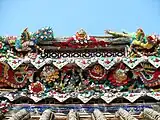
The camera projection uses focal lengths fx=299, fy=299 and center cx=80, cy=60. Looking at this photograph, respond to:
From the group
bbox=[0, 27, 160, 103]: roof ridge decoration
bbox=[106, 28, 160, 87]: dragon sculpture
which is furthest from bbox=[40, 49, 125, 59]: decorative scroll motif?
bbox=[0, 27, 160, 103]: roof ridge decoration

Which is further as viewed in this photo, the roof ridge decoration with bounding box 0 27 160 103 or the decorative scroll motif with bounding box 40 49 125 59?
the decorative scroll motif with bounding box 40 49 125 59

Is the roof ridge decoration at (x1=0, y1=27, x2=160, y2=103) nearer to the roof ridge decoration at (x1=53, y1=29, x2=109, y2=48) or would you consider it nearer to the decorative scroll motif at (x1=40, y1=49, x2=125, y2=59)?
the decorative scroll motif at (x1=40, y1=49, x2=125, y2=59)

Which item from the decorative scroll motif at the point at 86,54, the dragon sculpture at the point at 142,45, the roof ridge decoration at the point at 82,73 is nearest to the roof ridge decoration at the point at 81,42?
the decorative scroll motif at the point at 86,54

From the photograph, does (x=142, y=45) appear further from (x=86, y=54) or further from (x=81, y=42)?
(x=81, y=42)

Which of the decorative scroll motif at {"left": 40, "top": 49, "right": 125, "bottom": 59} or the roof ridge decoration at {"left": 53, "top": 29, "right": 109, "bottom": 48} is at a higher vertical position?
the roof ridge decoration at {"left": 53, "top": 29, "right": 109, "bottom": 48}

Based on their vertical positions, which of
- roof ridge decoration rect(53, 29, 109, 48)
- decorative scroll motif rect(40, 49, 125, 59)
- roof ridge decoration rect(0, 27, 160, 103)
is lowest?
roof ridge decoration rect(0, 27, 160, 103)

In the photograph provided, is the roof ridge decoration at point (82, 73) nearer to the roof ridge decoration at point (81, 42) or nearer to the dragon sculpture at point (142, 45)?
the dragon sculpture at point (142, 45)

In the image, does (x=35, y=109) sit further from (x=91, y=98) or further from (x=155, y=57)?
(x=155, y=57)

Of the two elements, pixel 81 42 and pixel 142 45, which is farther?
pixel 81 42

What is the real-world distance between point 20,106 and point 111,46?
3322 millimetres

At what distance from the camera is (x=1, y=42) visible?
303 inches

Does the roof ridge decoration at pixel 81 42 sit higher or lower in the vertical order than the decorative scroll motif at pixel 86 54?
higher

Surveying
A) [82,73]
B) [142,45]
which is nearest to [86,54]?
[82,73]

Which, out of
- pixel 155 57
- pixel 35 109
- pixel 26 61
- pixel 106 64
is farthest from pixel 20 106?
pixel 155 57
